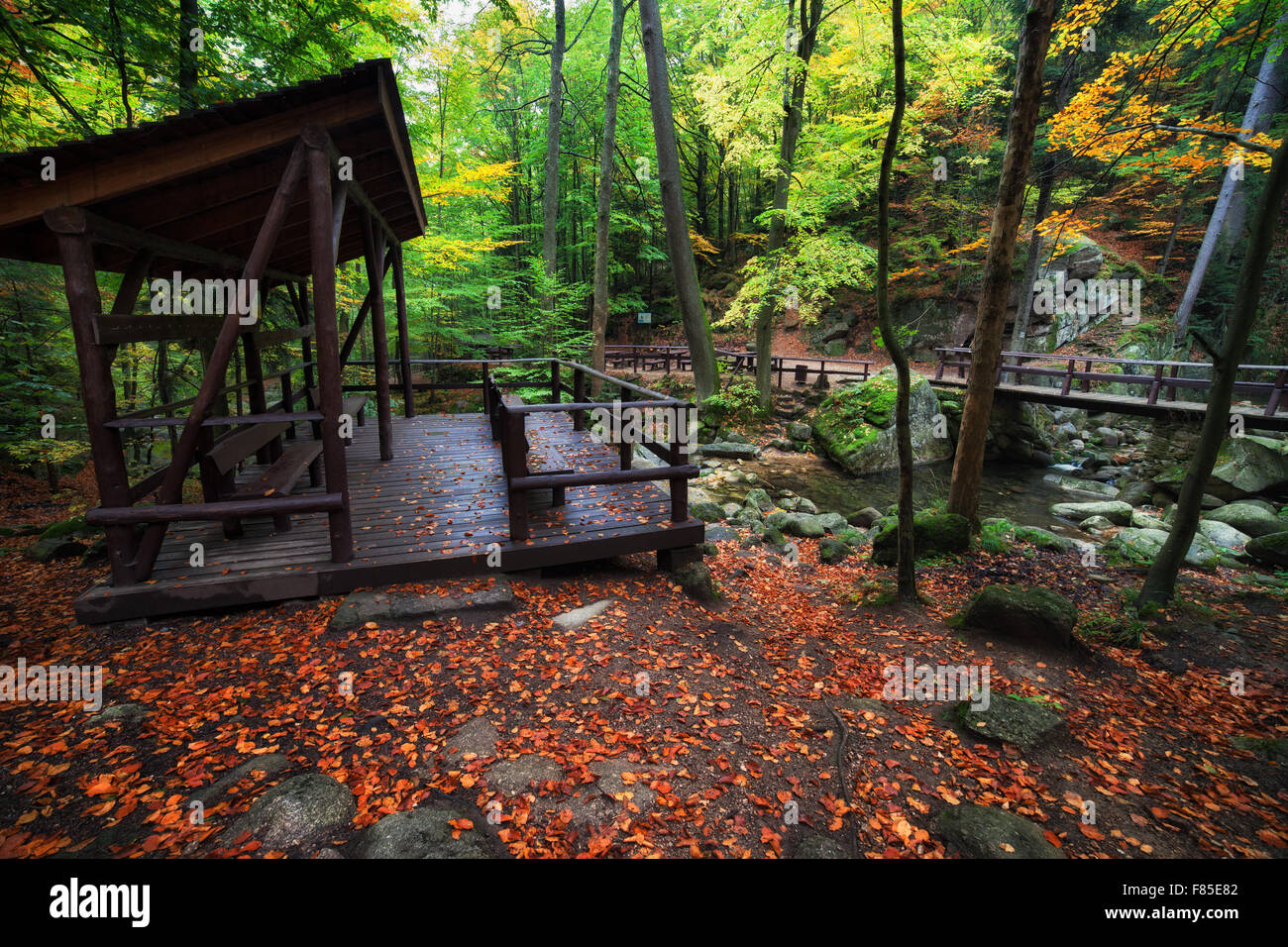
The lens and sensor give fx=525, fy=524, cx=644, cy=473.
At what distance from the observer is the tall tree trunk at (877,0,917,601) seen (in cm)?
490

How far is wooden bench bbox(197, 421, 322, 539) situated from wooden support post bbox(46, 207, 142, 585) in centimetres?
56

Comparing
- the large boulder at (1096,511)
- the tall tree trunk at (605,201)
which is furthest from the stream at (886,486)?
the tall tree trunk at (605,201)

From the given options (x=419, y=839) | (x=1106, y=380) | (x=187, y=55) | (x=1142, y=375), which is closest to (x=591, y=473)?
(x=419, y=839)

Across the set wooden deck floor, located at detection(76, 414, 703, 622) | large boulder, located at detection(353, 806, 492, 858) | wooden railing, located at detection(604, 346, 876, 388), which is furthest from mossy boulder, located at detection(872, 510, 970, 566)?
wooden railing, located at detection(604, 346, 876, 388)

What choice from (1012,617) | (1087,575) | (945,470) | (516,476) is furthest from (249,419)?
(945,470)

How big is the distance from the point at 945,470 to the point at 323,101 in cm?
1475

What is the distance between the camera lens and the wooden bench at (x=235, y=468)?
4.63 metres

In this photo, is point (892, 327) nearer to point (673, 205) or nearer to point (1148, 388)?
point (673, 205)

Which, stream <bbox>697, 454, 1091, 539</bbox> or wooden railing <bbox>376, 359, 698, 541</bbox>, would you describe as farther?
stream <bbox>697, 454, 1091, 539</bbox>

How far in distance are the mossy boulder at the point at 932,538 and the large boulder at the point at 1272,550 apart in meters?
3.85

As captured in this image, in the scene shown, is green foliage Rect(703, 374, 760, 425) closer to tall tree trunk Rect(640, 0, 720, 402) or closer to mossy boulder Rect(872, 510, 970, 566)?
tall tree trunk Rect(640, 0, 720, 402)
